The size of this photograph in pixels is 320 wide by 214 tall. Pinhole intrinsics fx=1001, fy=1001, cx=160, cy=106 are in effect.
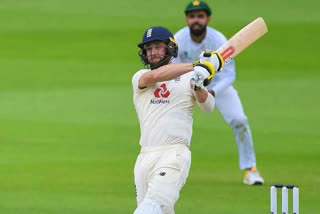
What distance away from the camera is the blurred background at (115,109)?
31.9 feet

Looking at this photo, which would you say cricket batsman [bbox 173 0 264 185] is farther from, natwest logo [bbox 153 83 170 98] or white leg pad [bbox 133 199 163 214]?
white leg pad [bbox 133 199 163 214]

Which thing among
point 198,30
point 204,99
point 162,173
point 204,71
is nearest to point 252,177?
point 198,30

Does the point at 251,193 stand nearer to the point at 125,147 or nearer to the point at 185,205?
the point at 185,205

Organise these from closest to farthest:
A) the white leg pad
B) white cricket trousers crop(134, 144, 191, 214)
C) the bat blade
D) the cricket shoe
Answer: the white leg pad, white cricket trousers crop(134, 144, 191, 214), the bat blade, the cricket shoe

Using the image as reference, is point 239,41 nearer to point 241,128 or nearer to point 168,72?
point 168,72

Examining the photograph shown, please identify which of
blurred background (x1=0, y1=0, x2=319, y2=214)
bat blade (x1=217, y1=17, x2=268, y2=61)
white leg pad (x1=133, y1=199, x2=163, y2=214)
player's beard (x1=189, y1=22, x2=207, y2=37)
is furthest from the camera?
player's beard (x1=189, y1=22, x2=207, y2=37)

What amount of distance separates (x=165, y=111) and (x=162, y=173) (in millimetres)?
469

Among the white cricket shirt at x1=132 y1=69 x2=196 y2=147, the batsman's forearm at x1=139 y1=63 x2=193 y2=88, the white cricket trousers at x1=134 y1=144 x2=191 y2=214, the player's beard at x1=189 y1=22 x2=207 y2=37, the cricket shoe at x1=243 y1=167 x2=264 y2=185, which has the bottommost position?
the white cricket trousers at x1=134 y1=144 x2=191 y2=214

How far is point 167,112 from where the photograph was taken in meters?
6.85

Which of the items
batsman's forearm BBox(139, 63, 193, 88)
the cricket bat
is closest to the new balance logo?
batsman's forearm BBox(139, 63, 193, 88)

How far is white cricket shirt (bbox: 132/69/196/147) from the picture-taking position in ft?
22.3

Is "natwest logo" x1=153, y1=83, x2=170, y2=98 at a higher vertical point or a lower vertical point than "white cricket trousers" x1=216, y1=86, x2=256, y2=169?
lower

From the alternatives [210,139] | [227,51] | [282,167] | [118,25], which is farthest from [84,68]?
[227,51]

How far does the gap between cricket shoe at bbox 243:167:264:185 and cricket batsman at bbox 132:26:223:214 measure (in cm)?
340
